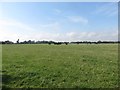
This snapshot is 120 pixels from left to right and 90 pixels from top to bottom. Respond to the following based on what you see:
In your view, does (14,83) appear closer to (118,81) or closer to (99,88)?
(99,88)

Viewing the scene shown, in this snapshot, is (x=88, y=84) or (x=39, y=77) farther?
(x=39, y=77)

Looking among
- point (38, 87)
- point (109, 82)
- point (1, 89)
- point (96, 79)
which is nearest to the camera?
point (1, 89)

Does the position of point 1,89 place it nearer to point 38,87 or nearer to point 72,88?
point 38,87

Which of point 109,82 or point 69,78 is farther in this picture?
point 69,78

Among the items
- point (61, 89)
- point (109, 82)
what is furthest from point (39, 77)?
point (109, 82)

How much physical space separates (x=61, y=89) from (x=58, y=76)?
15.8 ft

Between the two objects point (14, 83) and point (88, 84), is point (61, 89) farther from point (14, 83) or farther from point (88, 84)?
point (14, 83)

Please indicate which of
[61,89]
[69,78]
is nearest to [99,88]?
[61,89]

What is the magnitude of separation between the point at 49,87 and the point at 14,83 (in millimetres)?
3027

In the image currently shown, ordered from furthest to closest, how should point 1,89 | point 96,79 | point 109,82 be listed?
point 96,79 < point 109,82 < point 1,89

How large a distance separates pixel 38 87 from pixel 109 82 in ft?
19.3

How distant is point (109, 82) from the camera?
19.2 m

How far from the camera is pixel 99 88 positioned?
17.1 m

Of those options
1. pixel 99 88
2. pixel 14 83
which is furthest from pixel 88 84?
pixel 14 83
